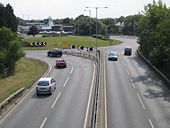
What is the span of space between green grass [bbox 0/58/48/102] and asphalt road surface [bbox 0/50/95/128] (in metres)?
3.62

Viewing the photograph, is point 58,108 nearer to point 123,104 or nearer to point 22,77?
point 123,104

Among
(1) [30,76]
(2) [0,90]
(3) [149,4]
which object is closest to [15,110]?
(2) [0,90]

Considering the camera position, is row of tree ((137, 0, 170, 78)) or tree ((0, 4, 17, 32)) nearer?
row of tree ((137, 0, 170, 78))

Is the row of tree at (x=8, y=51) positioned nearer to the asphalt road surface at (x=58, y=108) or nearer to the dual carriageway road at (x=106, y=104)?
the dual carriageway road at (x=106, y=104)

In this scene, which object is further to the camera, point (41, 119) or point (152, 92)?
point (152, 92)

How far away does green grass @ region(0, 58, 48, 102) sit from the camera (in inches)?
1462

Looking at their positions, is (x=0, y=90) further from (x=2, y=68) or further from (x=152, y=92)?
(x=152, y=92)

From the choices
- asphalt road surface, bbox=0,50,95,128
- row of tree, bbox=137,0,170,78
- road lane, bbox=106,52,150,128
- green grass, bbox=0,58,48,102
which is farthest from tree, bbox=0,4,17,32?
road lane, bbox=106,52,150,128

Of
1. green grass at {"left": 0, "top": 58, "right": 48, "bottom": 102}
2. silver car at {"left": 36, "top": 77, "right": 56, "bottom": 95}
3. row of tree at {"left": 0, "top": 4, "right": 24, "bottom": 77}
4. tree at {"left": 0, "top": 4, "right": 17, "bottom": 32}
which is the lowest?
green grass at {"left": 0, "top": 58, "right": 48, "bottom": 102}

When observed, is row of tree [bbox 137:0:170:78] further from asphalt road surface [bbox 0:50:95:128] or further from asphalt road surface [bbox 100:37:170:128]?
asphalt road surface [bbox 0:50:95:128]

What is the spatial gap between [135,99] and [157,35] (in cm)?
1607

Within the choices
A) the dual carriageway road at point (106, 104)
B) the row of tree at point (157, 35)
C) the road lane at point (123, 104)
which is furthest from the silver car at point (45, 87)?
the row of tree at point (157, 35)

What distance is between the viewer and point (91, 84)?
124 feet

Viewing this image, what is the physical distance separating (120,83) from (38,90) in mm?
11149
